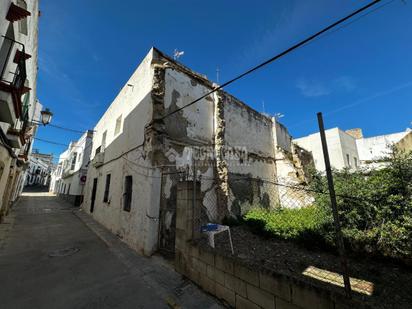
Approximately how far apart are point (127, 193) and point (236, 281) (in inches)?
221

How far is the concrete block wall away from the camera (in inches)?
85.5

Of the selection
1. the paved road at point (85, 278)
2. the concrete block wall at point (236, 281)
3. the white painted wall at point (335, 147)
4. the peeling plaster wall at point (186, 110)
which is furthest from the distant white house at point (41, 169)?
the white painted wall at point (335, 147)

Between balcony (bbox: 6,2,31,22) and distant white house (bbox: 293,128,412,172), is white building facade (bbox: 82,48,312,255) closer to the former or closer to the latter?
balcony (bbox: 6,2,31,22)

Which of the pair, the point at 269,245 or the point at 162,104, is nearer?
the point at 269,245

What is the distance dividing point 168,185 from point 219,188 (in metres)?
2.65

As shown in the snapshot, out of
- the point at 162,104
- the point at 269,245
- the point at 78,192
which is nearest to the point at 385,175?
the point at 269,245

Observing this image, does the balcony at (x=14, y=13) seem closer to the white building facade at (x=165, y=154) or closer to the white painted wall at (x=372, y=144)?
the white building facade at (x=165, y=154)

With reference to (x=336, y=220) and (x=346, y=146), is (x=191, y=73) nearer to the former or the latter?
(x=336, y=220)

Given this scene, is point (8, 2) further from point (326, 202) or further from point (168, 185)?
point (326, 202)

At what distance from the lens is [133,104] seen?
8.05 metres

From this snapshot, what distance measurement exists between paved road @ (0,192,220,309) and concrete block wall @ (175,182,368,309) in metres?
0.30

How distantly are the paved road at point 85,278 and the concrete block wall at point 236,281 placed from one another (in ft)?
0.98

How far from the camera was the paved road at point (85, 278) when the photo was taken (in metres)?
3.28

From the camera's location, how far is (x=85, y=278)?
13.5 ft
